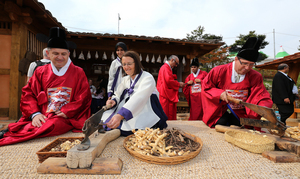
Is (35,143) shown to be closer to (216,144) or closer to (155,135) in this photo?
(155,135)

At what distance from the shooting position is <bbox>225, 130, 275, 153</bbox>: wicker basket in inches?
70.2

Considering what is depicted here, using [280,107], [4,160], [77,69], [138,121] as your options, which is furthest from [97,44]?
[280,107]

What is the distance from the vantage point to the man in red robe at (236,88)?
98.4 inches

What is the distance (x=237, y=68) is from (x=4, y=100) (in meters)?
5.49

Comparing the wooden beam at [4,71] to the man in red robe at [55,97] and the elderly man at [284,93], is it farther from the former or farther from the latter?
the elderly man at [284,93]

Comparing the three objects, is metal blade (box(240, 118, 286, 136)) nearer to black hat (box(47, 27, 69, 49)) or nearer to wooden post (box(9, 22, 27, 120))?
black hat (box(47, 27, 69, 49))

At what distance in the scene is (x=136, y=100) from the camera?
2205 millimetres

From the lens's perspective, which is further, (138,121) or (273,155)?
(138,121)

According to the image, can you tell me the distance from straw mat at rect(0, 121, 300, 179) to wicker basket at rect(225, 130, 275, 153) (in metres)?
0.06

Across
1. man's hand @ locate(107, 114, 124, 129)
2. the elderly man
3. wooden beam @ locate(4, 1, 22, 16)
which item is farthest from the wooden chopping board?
wooden beam @ locate(4, 1, 22, 16)

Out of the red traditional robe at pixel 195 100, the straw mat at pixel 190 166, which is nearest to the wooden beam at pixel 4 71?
the straw mat at pixel 190 166

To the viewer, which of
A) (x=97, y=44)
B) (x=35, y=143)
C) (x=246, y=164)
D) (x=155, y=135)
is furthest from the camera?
(x=97, y=44)

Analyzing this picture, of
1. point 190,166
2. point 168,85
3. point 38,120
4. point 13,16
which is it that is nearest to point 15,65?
point 13,16

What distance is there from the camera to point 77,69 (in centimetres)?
275
